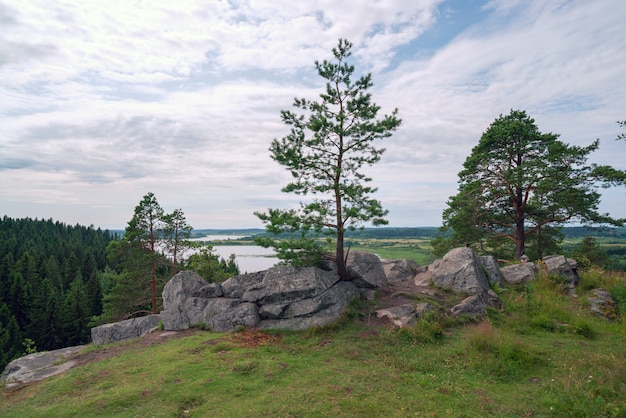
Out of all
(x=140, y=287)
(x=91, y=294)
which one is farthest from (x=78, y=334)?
(x=140, y=287)

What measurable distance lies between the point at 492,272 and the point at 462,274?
2.30 metres

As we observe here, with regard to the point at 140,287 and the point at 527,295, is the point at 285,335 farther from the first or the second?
the point at 140,287

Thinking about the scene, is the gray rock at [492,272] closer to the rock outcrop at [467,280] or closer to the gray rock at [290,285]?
the rock outcrop at [467,280]

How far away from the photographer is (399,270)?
20.4m

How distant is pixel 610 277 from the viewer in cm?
1667

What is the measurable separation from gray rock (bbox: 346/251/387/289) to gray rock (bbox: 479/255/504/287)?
5.56 meters

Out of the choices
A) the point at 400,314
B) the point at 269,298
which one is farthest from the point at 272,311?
the point at 400,314

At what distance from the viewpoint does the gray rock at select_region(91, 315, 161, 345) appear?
1650cm

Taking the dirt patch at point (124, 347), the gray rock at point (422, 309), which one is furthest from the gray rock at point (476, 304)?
the dirt patch at point (124, 347)

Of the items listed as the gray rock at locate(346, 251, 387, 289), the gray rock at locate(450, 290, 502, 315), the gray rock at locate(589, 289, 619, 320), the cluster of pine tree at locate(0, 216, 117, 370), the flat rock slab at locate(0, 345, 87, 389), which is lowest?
the cluster of pine tree at locate(0, 216, 117, 370)

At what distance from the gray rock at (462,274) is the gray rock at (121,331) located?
14772 mm

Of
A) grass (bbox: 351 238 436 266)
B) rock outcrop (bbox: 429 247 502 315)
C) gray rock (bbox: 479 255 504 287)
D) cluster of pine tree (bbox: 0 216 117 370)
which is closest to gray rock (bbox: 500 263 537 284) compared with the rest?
gray rock (bbox: 479 255 504 287)

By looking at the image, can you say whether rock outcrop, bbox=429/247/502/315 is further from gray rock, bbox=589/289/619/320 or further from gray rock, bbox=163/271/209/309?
gray rock, bbox=163/271/209/309

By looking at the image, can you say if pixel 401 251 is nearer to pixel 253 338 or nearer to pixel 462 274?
pixel 462 274
